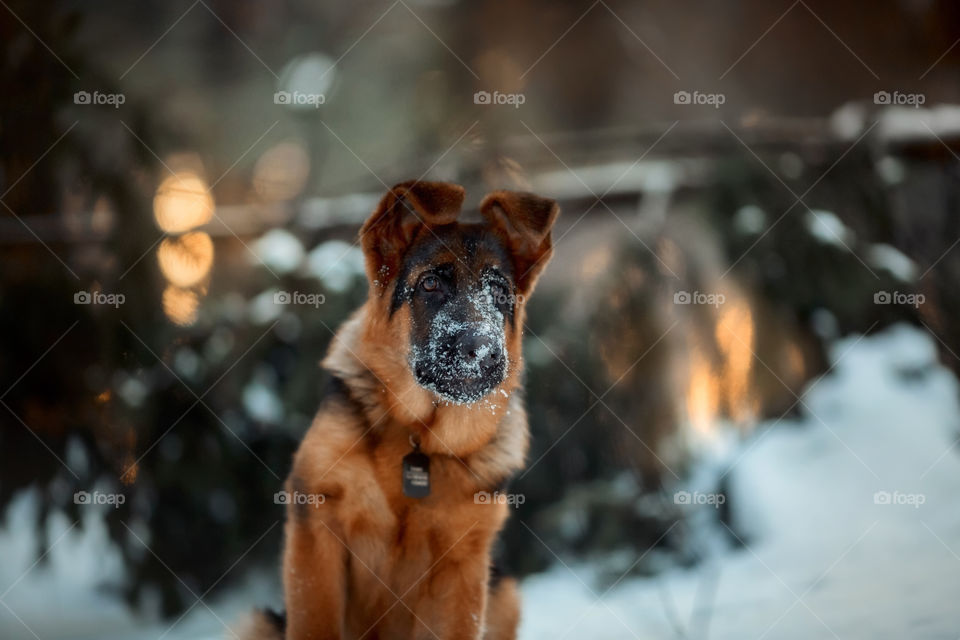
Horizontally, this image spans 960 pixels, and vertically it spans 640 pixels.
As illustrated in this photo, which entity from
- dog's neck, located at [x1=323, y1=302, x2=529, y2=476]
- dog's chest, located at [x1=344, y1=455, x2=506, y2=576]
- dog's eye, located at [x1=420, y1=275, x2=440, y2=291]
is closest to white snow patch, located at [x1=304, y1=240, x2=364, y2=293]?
dog's neck, located at [x1=323, y1=302, x2=529, y2=476]

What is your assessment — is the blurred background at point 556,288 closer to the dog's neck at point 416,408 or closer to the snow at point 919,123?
the snow at point 919,123

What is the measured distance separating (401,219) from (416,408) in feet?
2.38

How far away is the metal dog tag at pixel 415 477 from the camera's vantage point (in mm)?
2861

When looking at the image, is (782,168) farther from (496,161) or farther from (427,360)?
(427,360)

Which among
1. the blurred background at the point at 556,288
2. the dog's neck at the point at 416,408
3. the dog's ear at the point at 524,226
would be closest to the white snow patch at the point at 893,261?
the blurred background at the point at 556,288

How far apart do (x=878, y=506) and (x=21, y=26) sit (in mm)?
5234

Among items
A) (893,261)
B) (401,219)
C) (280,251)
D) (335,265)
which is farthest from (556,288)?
(893,261)

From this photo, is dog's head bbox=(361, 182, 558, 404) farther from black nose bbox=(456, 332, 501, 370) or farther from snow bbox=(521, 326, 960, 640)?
snow bbox=(521, 326, 960, 640)

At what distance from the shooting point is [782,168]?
4652 mm

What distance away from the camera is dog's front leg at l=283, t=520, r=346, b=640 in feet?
9.23

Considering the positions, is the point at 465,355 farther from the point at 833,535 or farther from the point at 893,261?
the point at 893,261

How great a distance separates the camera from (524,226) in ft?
9.82

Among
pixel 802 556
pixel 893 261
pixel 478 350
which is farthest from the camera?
pixel 893 261

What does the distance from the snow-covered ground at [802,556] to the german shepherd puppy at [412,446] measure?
1.22 meters
